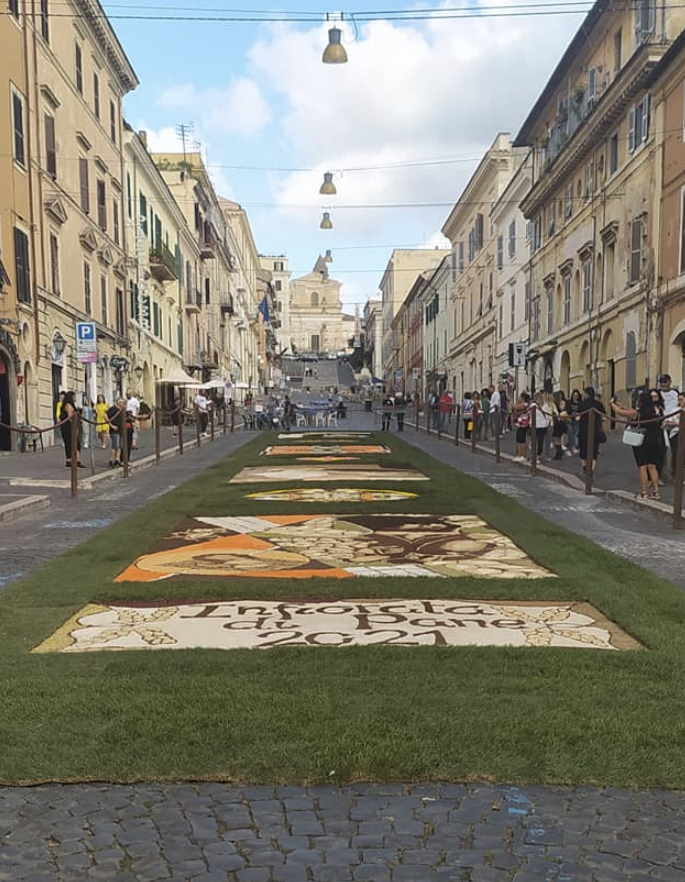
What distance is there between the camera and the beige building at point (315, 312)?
537 ft

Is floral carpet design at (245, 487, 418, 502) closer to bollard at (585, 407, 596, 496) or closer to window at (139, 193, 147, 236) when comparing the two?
bollard at (585, 407, 596, 496)

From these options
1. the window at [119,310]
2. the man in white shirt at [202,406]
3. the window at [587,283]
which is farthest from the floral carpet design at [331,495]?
the window at [119,310]

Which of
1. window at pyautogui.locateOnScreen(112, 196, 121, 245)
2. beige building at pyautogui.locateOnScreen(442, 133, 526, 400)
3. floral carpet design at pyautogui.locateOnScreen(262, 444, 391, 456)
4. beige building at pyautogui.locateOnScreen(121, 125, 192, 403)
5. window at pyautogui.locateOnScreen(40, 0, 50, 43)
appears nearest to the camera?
floral carpet design at pyautogui.locateOnScreen(262, 444, 391, 456)

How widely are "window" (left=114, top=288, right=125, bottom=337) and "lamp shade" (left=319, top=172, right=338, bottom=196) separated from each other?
9374 mm

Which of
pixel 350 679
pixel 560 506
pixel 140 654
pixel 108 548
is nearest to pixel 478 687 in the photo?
pixel 350 679

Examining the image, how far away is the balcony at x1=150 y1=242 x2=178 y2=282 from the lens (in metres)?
38.1

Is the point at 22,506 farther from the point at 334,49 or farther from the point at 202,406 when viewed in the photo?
the point at 202,406

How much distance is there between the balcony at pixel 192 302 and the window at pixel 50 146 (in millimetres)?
24169

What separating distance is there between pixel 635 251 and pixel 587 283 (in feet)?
17.1

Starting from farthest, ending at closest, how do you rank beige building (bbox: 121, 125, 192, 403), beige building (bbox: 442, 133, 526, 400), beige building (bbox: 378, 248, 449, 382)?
beige building (bbox: 378, 248, 449, 382) → beige building (bbox: 442, 133, 526, 400) → beige building (bbox: 121, 125, 192, 403)

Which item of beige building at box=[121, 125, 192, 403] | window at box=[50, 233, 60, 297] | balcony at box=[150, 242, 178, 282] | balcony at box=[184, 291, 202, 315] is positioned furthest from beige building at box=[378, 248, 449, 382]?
window at box=[50, 233, 60, 297]

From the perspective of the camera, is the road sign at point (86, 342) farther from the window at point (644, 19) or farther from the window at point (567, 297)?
the window at point (567, 297)

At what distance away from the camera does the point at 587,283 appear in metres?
29.8

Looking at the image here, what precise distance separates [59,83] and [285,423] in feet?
54.7
